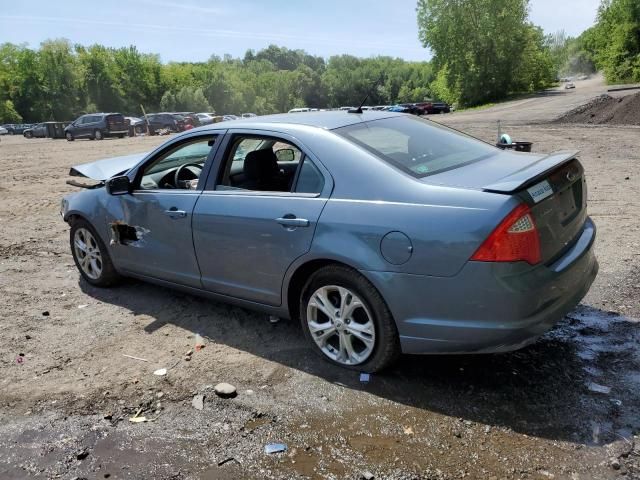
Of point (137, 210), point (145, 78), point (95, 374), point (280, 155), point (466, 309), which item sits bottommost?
point (95, 374)

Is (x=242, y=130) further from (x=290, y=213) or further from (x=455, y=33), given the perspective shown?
(x=455, y=33)

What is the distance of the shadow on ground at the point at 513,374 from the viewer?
3.02m

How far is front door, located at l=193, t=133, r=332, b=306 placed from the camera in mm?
3600

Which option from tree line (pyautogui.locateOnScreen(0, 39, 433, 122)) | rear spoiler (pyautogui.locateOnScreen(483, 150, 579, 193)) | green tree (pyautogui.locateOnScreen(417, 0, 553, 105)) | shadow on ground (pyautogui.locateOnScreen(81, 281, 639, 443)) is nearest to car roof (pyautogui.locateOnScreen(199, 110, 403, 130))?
rear spoiler (pyautogui.locateOnScreen(483, 150, 579, 193))

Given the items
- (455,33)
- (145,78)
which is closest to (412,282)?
(455,33)

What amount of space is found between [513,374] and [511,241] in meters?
1.02

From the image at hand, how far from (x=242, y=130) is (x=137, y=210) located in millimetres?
1258

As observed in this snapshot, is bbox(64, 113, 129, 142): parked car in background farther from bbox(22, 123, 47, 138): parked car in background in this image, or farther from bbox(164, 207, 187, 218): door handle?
bbox(164, 207, 187, 218): door handle

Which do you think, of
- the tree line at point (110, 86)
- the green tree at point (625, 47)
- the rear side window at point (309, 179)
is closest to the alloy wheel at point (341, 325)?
the rear side window at point (309, 179)

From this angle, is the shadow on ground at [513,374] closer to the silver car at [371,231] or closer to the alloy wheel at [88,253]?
the silver car at [371,231]

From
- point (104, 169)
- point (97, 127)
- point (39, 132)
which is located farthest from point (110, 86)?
point (104, 169)

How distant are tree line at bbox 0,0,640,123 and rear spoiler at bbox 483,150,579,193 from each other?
13.6 m

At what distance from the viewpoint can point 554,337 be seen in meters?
3.90

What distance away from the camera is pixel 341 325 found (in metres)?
3.54
